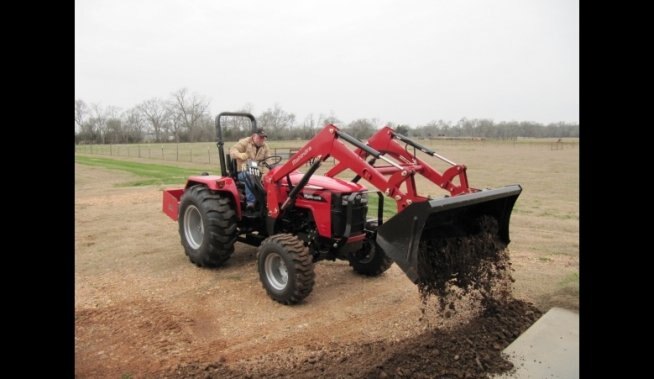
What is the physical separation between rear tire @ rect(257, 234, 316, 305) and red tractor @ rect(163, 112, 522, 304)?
0.04 feet

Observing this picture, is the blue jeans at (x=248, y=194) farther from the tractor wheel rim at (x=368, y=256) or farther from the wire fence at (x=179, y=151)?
the wire fence at (x=179, y=151)

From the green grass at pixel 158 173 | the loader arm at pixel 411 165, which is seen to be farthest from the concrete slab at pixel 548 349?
the green grass at pixel 158 173

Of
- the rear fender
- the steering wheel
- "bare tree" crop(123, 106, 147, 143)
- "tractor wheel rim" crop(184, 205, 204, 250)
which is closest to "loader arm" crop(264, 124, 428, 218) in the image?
the steering wheel

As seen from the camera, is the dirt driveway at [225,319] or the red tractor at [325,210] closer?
the dirt driveway at [225,319]

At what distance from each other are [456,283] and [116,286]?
4.08 m

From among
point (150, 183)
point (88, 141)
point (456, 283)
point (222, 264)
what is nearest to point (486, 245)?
point (456, 283)

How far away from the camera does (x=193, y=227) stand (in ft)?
22.2

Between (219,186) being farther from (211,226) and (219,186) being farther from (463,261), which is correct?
(463,261)

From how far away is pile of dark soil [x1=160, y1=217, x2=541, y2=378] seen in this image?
372 centimetres

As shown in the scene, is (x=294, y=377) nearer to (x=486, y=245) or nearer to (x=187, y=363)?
(x=187, y=363)

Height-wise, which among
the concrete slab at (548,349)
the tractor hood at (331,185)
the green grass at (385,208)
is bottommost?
the concrete slab at (548,349)

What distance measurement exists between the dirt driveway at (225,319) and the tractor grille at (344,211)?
0.78 m

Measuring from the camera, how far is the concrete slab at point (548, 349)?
12.1ft

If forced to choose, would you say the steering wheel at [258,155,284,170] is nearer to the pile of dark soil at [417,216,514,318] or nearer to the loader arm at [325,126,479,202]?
the loader arm at [325,126,479,202]
